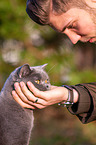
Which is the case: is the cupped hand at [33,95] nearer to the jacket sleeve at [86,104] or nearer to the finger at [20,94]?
the finger at [20,94]

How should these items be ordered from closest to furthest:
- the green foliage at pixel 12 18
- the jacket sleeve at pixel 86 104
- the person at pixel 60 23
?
the person at pixel 60 23 < the jacket sleeve at pixel 86 104 < the green foliage at pixel 12 18

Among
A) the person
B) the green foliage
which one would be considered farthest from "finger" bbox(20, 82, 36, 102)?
the green foliage

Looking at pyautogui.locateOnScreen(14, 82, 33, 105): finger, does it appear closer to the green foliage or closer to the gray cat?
the gray cat

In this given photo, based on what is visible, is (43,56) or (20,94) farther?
(43,56)

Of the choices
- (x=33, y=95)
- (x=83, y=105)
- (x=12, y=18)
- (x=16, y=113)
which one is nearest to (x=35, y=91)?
(x=33, y=95)

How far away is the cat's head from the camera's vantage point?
1.07 meters

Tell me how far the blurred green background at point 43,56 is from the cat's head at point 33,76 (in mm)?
1546

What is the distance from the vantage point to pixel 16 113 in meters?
1.07

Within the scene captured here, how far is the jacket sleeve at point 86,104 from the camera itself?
1202mm

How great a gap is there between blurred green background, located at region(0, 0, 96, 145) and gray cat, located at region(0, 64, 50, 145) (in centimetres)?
158

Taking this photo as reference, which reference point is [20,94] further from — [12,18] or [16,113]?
[12,18]

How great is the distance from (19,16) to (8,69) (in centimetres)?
85

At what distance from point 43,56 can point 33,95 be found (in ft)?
7.21

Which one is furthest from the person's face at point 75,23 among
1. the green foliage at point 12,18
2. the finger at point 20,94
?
the green foliage at point 12,18
